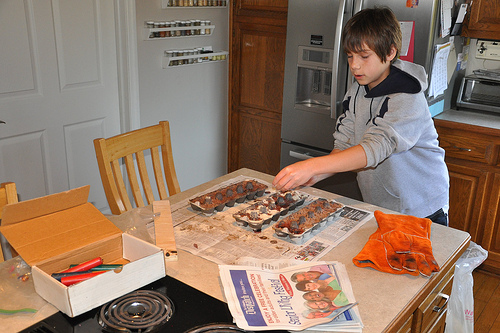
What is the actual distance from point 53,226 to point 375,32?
1.17 meters

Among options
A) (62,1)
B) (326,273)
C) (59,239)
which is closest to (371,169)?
(326,273)

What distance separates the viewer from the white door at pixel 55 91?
100 inches

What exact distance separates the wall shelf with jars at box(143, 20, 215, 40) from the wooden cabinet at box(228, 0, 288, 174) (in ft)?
0.82

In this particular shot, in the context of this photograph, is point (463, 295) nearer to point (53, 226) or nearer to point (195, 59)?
point (53, 226)

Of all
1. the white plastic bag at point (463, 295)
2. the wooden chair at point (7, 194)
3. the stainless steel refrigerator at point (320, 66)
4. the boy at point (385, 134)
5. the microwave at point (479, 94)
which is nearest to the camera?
the wooden chair at point (7, 194)

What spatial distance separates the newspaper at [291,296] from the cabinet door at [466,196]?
68.1 inches

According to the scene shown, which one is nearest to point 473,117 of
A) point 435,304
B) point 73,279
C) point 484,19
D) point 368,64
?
point 484,19

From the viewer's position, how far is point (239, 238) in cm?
148

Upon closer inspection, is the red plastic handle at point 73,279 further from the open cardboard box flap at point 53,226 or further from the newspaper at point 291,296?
the newspaper at point 291,296

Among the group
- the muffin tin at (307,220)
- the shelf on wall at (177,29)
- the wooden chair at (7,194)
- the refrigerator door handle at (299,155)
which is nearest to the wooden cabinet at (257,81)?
the shelf on wall at (177,29)

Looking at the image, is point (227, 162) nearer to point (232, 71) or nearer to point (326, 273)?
point (232, 71)

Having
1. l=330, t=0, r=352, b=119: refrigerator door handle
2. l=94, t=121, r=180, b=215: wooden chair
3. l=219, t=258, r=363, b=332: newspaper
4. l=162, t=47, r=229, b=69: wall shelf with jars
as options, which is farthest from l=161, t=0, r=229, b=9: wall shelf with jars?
l=219, t=258, r=363, b=332: newspaper

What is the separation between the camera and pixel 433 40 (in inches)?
99.3

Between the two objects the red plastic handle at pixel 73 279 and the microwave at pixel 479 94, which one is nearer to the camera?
the red plastic handle at pixel 73 279
